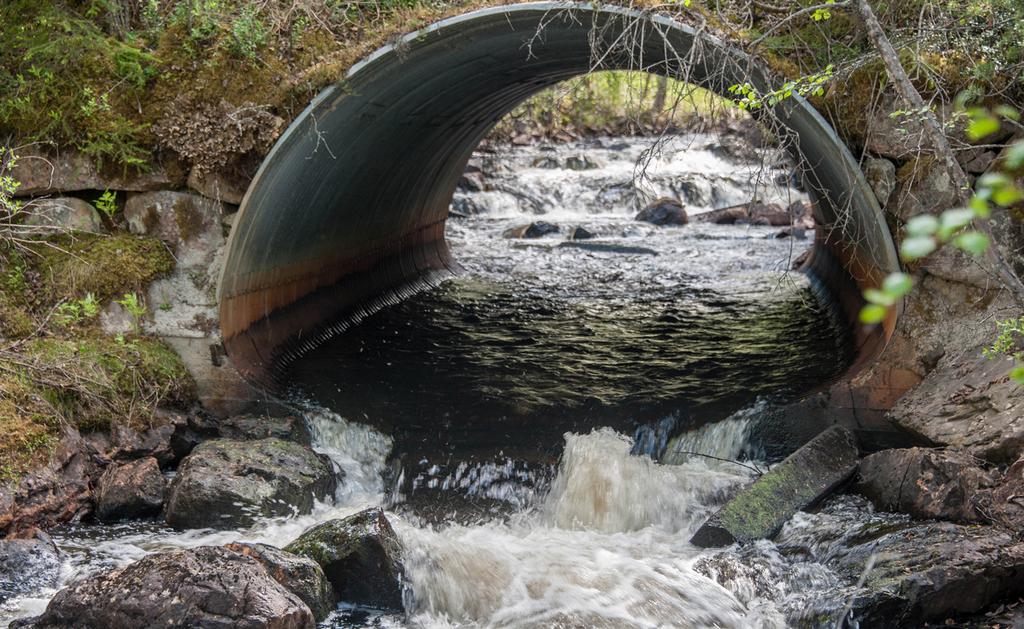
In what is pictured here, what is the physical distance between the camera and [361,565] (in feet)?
16.9

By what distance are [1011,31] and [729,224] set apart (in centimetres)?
1351

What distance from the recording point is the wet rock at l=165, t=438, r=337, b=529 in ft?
19.4

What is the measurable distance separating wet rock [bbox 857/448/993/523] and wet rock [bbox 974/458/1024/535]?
2.1 inches

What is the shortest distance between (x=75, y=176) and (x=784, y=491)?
5907mm

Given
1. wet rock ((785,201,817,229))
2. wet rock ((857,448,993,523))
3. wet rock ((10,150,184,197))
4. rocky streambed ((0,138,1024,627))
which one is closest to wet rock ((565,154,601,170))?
wet rock ((785,201,817,229))

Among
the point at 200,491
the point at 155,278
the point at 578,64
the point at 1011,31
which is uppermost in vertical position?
the point at 578,64

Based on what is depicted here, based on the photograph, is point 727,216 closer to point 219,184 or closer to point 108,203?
point 219,184

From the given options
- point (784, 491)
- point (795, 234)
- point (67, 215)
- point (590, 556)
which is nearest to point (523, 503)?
point (590, 556)

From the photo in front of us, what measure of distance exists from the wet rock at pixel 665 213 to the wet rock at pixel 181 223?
12568 millimetres

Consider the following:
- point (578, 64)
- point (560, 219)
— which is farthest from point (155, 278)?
point (560, 219)

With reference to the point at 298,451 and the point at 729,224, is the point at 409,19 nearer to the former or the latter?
the point at 298,451

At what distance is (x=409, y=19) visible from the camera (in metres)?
7.16

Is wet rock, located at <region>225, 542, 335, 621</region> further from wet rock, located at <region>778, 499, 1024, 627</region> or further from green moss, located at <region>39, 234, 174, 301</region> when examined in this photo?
green moss, located at <region>39, 234, 174, 301</region>

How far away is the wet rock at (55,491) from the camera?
221 inches
